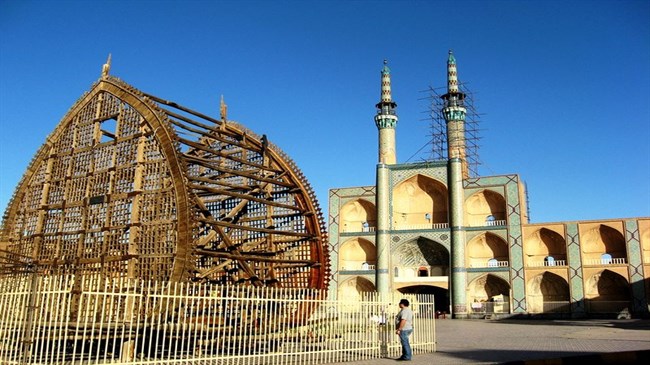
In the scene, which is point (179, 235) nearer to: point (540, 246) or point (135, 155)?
point (135, 155)

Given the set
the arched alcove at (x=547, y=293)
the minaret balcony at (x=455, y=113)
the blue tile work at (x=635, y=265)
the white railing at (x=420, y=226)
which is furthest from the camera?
the minaret balcony at (x=455, y=113)

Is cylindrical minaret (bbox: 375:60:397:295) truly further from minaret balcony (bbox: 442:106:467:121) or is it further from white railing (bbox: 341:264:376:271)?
minaret balcony (bbox: 442:106:467:121)

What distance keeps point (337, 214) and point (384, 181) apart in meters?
4.21

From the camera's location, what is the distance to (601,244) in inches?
1339

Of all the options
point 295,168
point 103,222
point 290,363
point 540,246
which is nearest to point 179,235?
point 103,222

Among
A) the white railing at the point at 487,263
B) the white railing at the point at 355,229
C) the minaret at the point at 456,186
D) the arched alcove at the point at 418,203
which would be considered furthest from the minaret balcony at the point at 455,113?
the white railing at the point at 487,263

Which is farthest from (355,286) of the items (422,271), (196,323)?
(196,323)

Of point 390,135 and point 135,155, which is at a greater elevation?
point 390,135

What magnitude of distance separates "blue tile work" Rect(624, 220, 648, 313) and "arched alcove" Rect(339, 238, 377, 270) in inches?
614

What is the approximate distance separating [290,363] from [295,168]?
18.0ft

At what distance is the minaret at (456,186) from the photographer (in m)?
34.7

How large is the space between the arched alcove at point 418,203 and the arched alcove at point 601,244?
8.89m

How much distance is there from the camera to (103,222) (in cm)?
1055

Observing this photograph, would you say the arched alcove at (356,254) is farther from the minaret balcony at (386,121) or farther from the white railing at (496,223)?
the minaret balcony at (386,121)
